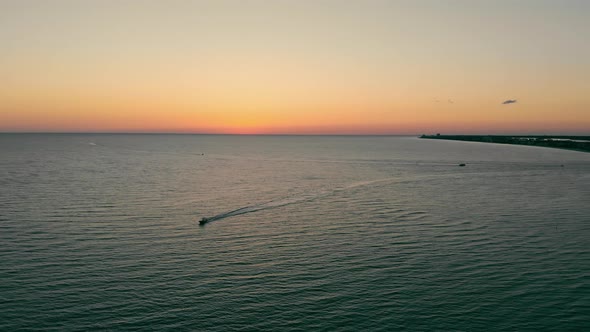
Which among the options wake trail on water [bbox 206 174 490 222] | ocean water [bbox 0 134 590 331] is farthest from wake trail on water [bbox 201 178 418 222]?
ocean water [bbox 0 134 590 331]

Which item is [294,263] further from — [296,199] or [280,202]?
[296,199]

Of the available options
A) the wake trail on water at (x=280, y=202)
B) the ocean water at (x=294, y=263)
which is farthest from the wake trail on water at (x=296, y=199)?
the ocean water at (x=294, y=263)

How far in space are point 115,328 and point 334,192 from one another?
6172 centimetres

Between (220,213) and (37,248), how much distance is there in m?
25.1

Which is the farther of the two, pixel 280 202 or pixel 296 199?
pixel 296 199

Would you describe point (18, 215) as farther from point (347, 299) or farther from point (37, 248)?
point (347, 299)

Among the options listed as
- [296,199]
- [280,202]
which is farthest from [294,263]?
[296,199]

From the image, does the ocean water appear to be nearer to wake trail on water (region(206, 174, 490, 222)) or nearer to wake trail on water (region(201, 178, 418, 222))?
wake trail on water (region(201, 178, 418, 222))

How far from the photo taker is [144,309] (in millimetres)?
29531

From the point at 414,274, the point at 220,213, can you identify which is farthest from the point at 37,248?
the point at 414,274

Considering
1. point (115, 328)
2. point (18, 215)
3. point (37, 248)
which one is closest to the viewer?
point (115, 328)

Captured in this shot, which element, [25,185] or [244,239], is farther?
[25,185]

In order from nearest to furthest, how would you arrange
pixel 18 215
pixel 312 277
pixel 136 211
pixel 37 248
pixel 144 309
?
1. pixel 144 309
2. pixel 312 277
3. pixel 37 248
4. pixel 18 215
5. pixel 136 211

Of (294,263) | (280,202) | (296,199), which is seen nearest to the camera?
(294,263)
